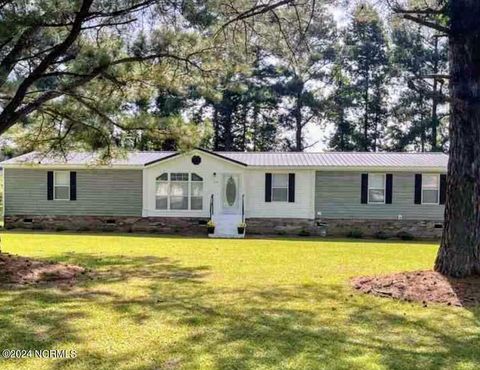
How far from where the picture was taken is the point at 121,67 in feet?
31.8

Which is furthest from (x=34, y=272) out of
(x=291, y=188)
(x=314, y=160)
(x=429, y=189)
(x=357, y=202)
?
(x=429, y=189)

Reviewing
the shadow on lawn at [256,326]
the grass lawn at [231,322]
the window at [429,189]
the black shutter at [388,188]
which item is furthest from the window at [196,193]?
the shadow on lawn at [256,326]

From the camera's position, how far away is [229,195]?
781 inches

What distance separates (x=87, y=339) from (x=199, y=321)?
132 centimetres

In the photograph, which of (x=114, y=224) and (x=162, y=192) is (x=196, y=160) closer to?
(x=162, y=192)

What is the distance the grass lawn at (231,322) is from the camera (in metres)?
4.46

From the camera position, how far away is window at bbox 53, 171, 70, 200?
20.1 m

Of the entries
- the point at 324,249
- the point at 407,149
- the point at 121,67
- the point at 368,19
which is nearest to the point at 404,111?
the point at 407,149

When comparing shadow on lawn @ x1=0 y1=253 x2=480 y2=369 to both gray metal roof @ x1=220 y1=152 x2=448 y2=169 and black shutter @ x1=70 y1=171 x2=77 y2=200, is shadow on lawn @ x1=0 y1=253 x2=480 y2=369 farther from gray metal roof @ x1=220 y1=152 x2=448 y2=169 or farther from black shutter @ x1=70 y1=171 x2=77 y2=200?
black shutter @ x1=70 y1=171 x2=77 y2=200

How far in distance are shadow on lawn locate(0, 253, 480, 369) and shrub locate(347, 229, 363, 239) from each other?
11.4m

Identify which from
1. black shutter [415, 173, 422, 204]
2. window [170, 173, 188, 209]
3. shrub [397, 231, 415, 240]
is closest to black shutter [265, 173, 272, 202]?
window [170, 173, 188, 209]

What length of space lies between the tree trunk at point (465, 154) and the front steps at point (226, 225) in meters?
10.8

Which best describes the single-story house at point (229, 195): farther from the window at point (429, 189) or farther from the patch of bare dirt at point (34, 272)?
the patch of bare dirt at point (34, 272)

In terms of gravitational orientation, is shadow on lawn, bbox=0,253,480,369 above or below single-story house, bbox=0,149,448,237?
below
